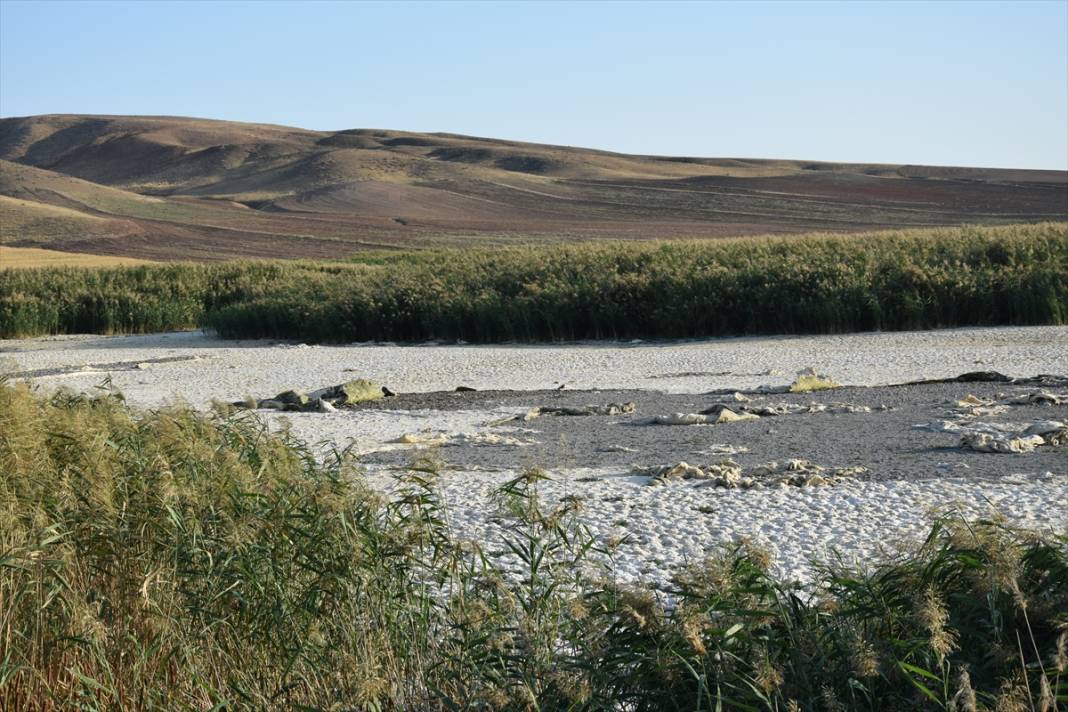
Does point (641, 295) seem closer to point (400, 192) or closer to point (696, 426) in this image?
point (696, 426)

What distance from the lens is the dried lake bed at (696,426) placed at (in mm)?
7684

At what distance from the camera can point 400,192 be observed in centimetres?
9506

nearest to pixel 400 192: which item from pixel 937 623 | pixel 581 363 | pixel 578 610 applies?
pixel 581 363

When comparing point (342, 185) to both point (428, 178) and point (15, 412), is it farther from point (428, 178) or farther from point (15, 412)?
point (15, 412)

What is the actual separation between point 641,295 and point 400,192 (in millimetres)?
72641

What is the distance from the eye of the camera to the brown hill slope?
68.9 metres

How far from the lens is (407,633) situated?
4.82 m

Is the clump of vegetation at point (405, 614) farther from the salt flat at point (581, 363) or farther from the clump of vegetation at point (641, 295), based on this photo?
the clump of vegetation at point (641, 295)

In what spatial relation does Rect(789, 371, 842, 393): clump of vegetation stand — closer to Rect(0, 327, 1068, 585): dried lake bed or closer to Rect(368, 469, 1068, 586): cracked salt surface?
Rect(0, 327, 1068, 585): dried lake bed

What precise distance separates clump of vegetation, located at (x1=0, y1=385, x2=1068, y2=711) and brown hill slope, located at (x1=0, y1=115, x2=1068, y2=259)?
55.1m

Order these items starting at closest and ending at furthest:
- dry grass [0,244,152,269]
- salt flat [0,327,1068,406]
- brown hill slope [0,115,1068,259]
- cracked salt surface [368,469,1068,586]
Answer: cracked salt surface [368,469,1068,586] < salt flat [0,327,1068,406] < dry grass [0,244,152,269] < brown hill slope [0,115,1068,259]

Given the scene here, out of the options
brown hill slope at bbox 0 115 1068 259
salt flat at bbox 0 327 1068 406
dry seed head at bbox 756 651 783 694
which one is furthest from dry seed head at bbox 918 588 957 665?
brown hill slope at bbox 0 115 1068 259

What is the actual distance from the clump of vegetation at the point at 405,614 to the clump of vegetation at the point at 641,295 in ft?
57.3

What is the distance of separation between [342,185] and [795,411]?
90.1m
